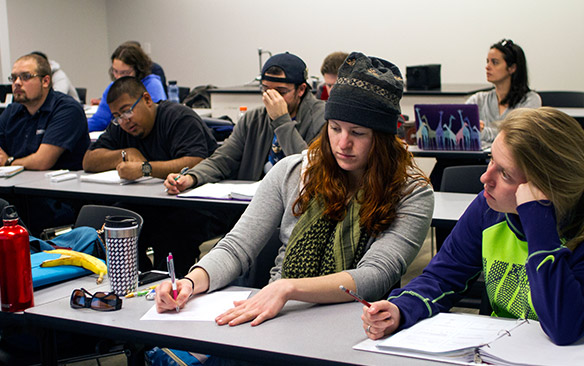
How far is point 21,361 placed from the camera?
1931mm

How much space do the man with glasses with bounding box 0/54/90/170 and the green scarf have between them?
2359mm

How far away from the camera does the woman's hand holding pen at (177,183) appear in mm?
2938

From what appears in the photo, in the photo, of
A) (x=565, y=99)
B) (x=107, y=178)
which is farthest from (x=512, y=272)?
(x=565, y=99)

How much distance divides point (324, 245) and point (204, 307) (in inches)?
15.5

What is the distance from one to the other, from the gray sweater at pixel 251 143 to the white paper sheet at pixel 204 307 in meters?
1.46

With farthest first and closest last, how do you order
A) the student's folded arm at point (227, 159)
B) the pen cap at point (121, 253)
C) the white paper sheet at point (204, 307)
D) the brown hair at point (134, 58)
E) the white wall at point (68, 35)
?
1. the white wall at point (68, 35)
2. the brown hair at point (134, 58)
3. the student's folded arm at point (227, 159)
4. the pen cap at point (121, 253)
5. the white paper sheet at point (204, 307)

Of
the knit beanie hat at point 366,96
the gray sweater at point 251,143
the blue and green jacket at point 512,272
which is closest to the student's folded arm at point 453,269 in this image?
the blue and green jacket at point 512,272

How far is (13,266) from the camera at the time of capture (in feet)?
5.18

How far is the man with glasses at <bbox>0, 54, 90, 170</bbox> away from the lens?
12.1ft

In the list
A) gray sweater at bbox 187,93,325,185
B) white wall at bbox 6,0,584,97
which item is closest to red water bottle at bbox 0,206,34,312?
gray sweater at bbox 187,93,325,185

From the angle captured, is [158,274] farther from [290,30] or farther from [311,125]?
[290,30]

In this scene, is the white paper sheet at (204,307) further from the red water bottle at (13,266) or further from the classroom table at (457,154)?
the classroom table at (457,154)

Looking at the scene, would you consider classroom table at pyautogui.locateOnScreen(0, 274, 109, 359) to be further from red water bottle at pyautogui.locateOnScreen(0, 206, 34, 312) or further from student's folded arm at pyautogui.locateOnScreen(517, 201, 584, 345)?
student's folded arm at pyautogui.locateOnScreen(517, 201, 584, 345)

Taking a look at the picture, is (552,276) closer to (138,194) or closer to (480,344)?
(480,344)
